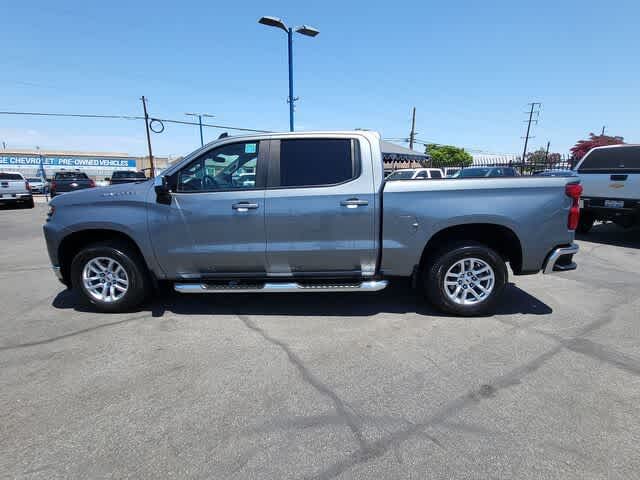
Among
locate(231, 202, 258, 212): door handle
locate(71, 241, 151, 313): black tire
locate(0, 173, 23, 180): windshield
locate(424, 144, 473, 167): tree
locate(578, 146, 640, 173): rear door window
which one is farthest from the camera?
locate(424, 144, 473, 167): tree

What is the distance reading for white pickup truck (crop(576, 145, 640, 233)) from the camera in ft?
24.1

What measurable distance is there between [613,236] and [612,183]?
232cm

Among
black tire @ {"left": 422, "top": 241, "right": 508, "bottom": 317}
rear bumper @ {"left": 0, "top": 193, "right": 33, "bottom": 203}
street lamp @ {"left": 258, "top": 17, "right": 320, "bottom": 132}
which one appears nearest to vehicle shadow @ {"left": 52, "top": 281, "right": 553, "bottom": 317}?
black tire @ {"left": 422, "top": 241, "right": 508, "bottom": 317}

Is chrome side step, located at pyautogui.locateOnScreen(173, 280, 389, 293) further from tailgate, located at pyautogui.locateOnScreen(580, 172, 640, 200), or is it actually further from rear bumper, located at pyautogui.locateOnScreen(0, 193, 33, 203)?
rear bumper, located at pyautogui.locateOnScreen(0, 193, 33, 203)

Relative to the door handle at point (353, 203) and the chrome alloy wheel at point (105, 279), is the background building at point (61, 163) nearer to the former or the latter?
the chrome alloy wheel at point (105, 279)

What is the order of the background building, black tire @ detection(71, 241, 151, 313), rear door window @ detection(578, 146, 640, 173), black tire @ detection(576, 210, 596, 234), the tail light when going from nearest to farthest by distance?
the tail light → black tire @ detection(71, 241, 151, 313) → rear door window @ detection(578, 146, 640, 173) → black tire @ detection(576, 210, 596, 234) → the background building

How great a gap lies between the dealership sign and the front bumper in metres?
67.5

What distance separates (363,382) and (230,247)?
2.03 metres

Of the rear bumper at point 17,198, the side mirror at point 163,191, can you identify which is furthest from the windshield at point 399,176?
the rear bumper at point 17,198

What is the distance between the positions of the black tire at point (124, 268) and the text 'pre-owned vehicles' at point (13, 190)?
55.5 ft

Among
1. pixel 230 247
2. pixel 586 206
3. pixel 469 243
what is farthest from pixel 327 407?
pixel 586 206

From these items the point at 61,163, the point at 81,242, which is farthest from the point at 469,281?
the point at 61,163

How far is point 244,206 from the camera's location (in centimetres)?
A: 391

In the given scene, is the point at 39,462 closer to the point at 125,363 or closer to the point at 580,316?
the point at 125,363
